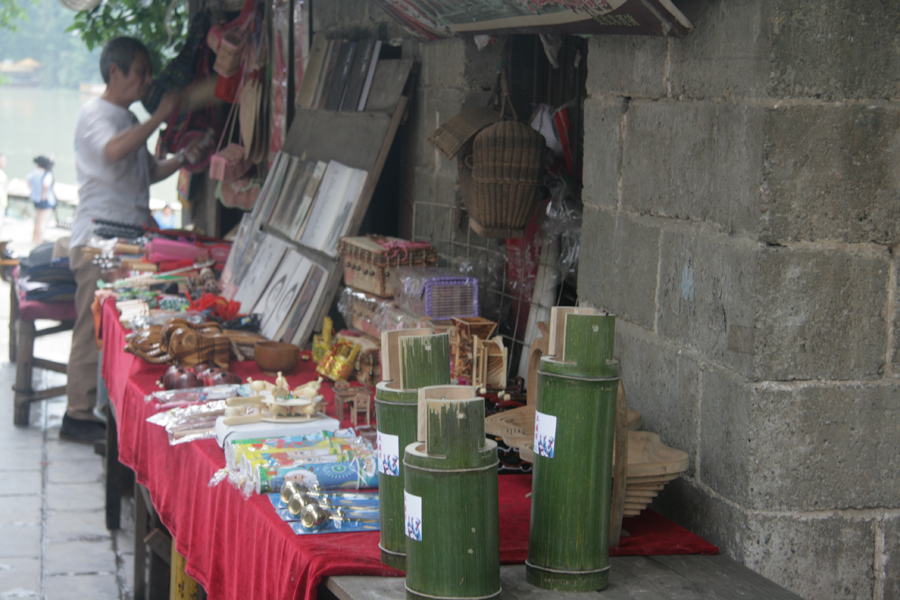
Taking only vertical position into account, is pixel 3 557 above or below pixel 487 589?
below

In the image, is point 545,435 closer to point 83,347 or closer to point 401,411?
point 401,411

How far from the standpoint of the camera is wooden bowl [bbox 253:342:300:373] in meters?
3.52

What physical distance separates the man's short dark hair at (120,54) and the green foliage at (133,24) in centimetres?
146

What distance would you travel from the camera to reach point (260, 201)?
4977 millimetres

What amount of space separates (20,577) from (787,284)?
3.67 m

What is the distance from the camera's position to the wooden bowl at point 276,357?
352cm

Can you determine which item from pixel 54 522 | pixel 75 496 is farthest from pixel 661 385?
pixel 75 496

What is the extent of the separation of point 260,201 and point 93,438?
7.20 ft

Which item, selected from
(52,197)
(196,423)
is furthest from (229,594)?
(52,197)

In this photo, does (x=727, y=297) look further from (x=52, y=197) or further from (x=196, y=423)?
(x=52, y=197)

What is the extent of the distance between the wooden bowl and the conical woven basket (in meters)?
1.00

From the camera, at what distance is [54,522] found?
4.71m

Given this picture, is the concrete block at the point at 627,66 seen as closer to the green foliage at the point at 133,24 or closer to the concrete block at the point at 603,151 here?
the concrete block at the point at 603,151

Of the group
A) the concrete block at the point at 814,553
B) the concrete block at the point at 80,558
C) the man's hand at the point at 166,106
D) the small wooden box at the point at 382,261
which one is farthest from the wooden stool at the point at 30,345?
the concrete block at the point at 814,553
